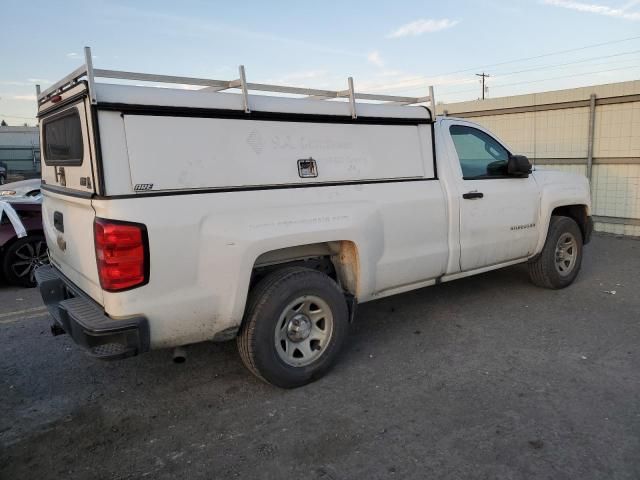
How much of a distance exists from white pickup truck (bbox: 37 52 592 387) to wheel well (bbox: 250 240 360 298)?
0.04ft

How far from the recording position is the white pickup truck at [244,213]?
2.93m

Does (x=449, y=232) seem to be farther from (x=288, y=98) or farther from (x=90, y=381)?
(x=90, y=381)

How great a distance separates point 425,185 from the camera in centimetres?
435

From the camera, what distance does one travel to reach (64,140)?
361 centimetres

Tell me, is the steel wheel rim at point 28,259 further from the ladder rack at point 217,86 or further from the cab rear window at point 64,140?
the ladder rack at point 217,86

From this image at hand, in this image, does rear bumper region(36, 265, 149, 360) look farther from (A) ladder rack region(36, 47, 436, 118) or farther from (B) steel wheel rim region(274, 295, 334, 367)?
(A) ladder rack region(36, 47, 436, 118)

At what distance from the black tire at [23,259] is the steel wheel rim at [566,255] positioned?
648 centimetres

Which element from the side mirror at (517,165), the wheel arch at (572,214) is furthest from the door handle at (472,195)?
the wheel arch at (572,214)

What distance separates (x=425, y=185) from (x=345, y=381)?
1.78 meters

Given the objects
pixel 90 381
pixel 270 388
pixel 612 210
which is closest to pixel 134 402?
pixel 90 381

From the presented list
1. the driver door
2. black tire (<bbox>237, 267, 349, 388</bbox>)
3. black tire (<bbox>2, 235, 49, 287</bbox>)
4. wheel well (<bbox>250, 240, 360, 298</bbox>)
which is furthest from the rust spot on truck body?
black tire (<bbox>2, 235, 49, 287</bbox>)

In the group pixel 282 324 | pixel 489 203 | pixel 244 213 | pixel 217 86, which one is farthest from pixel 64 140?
pixel 489 203

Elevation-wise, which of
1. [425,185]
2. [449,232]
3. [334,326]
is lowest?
[334,326]

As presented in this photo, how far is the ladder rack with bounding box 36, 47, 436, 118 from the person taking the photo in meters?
2.90
